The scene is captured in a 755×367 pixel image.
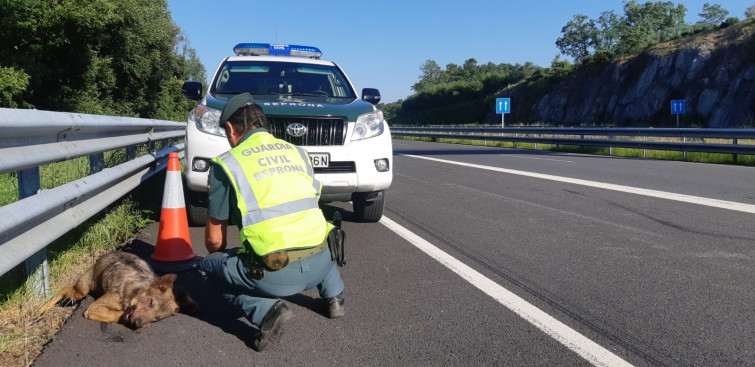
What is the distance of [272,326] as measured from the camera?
3.20 meters

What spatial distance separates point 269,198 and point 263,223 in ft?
0.44

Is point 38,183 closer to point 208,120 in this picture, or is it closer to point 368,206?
point 208,120

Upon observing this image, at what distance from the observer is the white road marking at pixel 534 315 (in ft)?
10.1

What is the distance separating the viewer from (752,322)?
3.56m

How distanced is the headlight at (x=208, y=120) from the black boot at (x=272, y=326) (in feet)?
10.2

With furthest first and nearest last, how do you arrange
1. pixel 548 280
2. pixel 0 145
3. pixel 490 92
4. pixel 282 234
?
pixel 490 92
pixel 548 280
pixel 282 234
pixel 0 145

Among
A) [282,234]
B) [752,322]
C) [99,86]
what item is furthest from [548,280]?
[99,86]

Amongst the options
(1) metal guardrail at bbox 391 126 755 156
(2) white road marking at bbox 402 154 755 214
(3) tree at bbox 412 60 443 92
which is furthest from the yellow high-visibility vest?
(3) tree at bbox 412 60 443 92

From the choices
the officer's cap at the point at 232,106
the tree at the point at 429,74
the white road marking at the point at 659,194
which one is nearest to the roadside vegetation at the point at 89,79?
the officer's cap at the point at 232,106

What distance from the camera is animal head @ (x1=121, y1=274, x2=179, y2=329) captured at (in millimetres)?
3566

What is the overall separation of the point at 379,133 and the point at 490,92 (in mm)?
92570

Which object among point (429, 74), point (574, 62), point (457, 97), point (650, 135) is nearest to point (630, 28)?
point (574, 62)

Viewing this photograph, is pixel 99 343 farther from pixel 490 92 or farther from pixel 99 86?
pixel 490 92

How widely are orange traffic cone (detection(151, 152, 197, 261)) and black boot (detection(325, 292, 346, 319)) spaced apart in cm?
164
